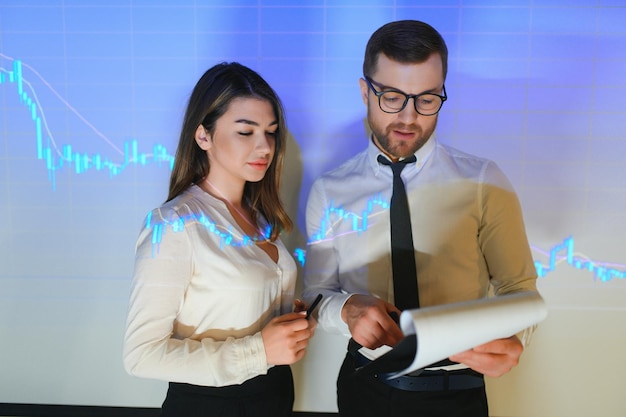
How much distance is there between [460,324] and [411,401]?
0.56m

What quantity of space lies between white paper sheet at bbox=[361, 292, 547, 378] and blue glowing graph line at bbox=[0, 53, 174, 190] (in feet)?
4.24

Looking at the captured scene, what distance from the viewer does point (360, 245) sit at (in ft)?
4.75

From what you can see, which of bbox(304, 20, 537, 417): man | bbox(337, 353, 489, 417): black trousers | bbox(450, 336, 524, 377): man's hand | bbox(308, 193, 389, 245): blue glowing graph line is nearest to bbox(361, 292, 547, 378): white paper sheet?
bbox(450, 336, 524, 377): man's hand

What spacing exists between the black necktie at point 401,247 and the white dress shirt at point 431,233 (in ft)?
0.10

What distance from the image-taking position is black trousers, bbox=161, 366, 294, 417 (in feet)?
4.30

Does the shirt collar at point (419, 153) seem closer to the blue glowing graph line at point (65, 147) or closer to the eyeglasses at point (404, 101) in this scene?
the eyeglasses at point (404, 101)

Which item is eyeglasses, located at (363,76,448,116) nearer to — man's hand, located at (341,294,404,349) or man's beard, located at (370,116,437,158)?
man's beard, located at (370,116,437,158)

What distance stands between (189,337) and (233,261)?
25 centimetres

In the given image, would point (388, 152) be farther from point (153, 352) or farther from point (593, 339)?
A: point (593, 339)

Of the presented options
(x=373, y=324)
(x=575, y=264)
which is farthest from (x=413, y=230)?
(x=575, y=264)

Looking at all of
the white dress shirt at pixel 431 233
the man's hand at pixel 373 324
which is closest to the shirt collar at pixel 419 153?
the white dress shirt at pixel 431 233

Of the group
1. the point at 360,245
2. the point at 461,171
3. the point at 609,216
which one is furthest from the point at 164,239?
the point at 609,216

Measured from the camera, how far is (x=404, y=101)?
51.3 inches

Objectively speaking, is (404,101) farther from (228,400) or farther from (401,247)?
(228,400)
